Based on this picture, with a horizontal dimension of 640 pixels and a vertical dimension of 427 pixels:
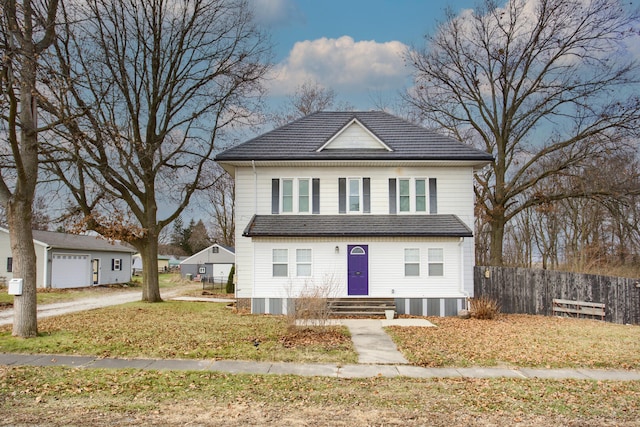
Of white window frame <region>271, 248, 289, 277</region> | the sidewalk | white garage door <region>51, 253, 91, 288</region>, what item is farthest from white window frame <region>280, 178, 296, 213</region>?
white garage door <region>51, 253, 91, 288</region>

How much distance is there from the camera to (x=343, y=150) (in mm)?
20734

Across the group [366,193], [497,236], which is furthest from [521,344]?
[497,236]

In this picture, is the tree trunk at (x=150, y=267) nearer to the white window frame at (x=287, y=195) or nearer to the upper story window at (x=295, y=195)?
the upper story window at (x=295, y=195)

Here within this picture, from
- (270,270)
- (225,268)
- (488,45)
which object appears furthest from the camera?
(225,268)

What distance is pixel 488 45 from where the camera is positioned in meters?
26.0

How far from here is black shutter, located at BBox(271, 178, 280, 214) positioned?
20.6m

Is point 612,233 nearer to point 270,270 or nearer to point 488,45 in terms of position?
point 488,45

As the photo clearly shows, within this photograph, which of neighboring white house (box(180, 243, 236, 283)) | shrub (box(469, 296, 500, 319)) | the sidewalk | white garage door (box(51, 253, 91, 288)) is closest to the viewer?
the sidewalk

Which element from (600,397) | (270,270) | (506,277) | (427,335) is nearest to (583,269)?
(506,277)

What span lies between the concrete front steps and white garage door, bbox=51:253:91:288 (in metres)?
24.3

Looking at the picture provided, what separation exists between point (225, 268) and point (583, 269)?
38.3m

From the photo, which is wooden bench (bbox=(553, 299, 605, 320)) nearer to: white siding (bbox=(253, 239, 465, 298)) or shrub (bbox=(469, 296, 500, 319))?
shrub (bbox=(469, 296, 500, 319))

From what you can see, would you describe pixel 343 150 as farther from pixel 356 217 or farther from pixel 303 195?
pixel 356 217

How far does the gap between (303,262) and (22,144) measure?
10.6 metres
